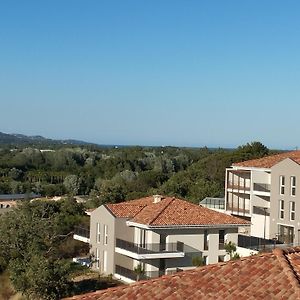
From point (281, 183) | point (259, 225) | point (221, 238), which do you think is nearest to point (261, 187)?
point (281, 183)

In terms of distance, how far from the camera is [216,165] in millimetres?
66625

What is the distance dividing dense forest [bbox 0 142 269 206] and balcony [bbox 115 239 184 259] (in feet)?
65.5

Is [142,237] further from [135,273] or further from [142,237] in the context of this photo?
[135,273]

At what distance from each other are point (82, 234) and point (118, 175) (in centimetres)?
4418

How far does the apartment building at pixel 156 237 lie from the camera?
2892 centimetres

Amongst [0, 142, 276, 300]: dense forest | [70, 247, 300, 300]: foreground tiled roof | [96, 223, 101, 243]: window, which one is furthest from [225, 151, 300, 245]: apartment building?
[70, 247, 300, 300]: foreground tiled roof

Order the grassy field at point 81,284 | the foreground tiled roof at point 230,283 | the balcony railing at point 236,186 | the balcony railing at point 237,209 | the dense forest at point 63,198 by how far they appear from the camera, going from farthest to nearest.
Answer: the balcony railing at point 236,186
the balcony railing at point 237,209
the grassy field at point 81,284
the dense forest at point 63,198
the foreground tiled roof at point 230,283

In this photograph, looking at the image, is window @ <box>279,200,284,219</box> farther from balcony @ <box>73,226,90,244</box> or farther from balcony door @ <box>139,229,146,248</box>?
balcony @ <box>73,226,90,244</box>

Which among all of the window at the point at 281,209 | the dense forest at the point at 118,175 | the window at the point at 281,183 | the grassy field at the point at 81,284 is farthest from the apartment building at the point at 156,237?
the dense forest at the point at 118,175

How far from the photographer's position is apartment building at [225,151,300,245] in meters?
36.0

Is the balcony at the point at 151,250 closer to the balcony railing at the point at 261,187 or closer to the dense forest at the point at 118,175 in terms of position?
the balcony railing at the point at 261,187

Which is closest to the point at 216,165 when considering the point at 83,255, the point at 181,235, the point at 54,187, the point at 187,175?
the point at 187,175

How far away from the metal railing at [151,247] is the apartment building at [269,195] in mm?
7502

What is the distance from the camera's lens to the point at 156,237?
29531mm
